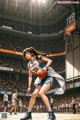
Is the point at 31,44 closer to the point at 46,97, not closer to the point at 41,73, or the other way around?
the point at 41,73

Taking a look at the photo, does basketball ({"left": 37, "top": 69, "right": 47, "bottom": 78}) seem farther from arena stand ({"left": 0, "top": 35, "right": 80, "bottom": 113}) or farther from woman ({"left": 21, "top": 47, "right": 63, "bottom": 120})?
arena stand ({"left": 0, "top": 35, "right": 80, "bottom": 113})

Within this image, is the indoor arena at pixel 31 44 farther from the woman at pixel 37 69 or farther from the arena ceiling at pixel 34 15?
the woman at pixel 37 69

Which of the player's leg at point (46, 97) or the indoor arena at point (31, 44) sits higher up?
the indoor arena at point (31, 44)

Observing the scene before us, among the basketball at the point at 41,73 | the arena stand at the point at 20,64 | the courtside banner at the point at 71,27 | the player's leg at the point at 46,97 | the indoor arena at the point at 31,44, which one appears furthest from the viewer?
the arena stand at the point at 20,64

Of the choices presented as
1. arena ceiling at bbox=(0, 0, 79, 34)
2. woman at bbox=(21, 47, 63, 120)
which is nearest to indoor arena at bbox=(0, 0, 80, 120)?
arena ceiling at bbox=(0, 0, 79, 34)

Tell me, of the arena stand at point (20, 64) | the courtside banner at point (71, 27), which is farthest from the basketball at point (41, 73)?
the arena stand at point (20, 64)

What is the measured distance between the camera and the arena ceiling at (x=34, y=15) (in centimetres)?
3847

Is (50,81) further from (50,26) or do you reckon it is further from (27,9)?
(50,26)

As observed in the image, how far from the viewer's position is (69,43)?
2978 cm

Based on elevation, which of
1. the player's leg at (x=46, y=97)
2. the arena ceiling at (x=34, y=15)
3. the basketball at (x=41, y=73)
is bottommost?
the player's leg at (x=46, y=97)

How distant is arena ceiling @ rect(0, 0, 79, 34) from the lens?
38469 millimetres

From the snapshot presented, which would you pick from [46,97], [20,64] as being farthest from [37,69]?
[20,64]

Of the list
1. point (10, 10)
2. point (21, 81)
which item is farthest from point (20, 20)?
point (21, 81)

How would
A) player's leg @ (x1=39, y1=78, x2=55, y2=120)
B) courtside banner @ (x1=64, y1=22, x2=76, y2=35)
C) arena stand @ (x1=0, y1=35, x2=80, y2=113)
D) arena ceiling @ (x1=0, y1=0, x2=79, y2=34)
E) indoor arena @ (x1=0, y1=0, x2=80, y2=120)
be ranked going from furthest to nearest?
arena ceiling @ (x1=0, y1=0, x2=79, y2=34), arena stand @ (x1=0, y1=35, x2=80, y2=113), indoor arena @ (x1=0, y1=0, x2=80, y2=120), courtside banner @ (x1=64, y1=22, x2=76, y2=35), player's leg @ (x1=39, y1=78, x2=55, y2=120)
